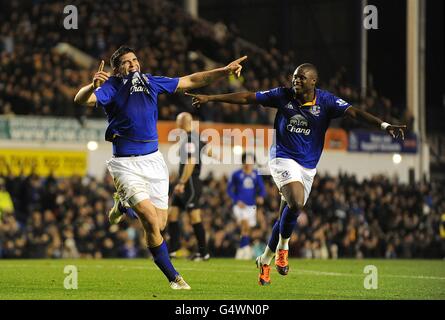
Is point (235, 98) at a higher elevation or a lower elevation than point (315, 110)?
higher

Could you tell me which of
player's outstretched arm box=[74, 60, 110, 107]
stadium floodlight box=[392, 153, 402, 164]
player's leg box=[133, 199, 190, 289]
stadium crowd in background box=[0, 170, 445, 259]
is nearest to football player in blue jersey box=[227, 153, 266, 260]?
stadium crowd in background box=[0, 170, 445, 259]

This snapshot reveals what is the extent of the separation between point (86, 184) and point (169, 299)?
14612mm

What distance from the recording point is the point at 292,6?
143 ft

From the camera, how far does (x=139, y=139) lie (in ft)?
35.2

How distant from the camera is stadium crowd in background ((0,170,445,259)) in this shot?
22031 mm

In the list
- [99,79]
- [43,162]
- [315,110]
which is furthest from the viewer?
[43,162]

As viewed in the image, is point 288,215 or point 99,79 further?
point 288,215

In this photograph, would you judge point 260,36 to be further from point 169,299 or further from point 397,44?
point 169,299

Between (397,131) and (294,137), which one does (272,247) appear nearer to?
(294,137)

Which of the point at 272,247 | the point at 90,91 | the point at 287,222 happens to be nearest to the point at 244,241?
the point at 272,247

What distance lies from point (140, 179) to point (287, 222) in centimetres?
223

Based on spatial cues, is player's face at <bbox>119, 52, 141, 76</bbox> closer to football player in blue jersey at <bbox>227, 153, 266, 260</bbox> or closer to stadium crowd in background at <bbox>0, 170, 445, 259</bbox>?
football player in blue jersey at <bbox>227, 153, 266, 260</bbox>

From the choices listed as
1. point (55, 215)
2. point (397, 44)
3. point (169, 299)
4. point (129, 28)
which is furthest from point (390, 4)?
point (169, 299)

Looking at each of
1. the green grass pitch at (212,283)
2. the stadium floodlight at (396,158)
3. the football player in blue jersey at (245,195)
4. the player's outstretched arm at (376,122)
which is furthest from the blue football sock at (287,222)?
the stadium floodlight at (396,158)
